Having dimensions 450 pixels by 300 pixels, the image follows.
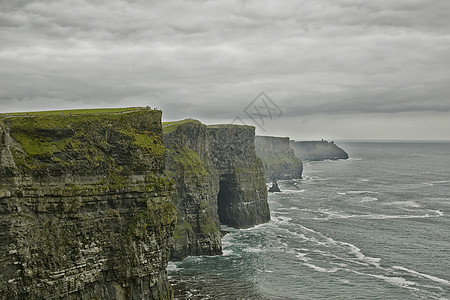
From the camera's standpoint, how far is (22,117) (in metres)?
48.9

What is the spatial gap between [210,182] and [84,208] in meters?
49.9

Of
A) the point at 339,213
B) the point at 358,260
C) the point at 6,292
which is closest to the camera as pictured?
the point at 6,292

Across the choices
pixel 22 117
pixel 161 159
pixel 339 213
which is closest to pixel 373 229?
pixel 339 213

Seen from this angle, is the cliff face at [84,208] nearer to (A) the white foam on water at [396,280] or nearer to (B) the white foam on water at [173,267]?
(B) the white foam on water at [173,267]

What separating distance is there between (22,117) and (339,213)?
3801 inches

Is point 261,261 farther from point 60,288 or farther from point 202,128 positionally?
point 60,288

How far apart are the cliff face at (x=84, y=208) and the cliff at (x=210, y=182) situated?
31.2 meters

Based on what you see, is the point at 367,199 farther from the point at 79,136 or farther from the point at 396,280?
the point at 79,136

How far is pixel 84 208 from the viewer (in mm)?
47531

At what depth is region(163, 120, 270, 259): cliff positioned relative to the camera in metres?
86.0

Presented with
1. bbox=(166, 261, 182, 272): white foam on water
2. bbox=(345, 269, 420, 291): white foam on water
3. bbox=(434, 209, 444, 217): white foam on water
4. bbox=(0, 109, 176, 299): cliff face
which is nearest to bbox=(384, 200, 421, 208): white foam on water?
bbox=(434, 209, 444, 217): white foam on water

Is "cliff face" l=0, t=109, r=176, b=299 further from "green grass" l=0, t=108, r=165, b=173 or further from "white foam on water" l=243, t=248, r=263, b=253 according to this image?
"white foam on water" l=243, t=248, r=263, b=253

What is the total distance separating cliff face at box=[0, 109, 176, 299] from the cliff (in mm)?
31187

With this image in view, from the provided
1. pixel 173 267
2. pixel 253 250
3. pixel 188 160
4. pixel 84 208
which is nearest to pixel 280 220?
pixel 253 250
